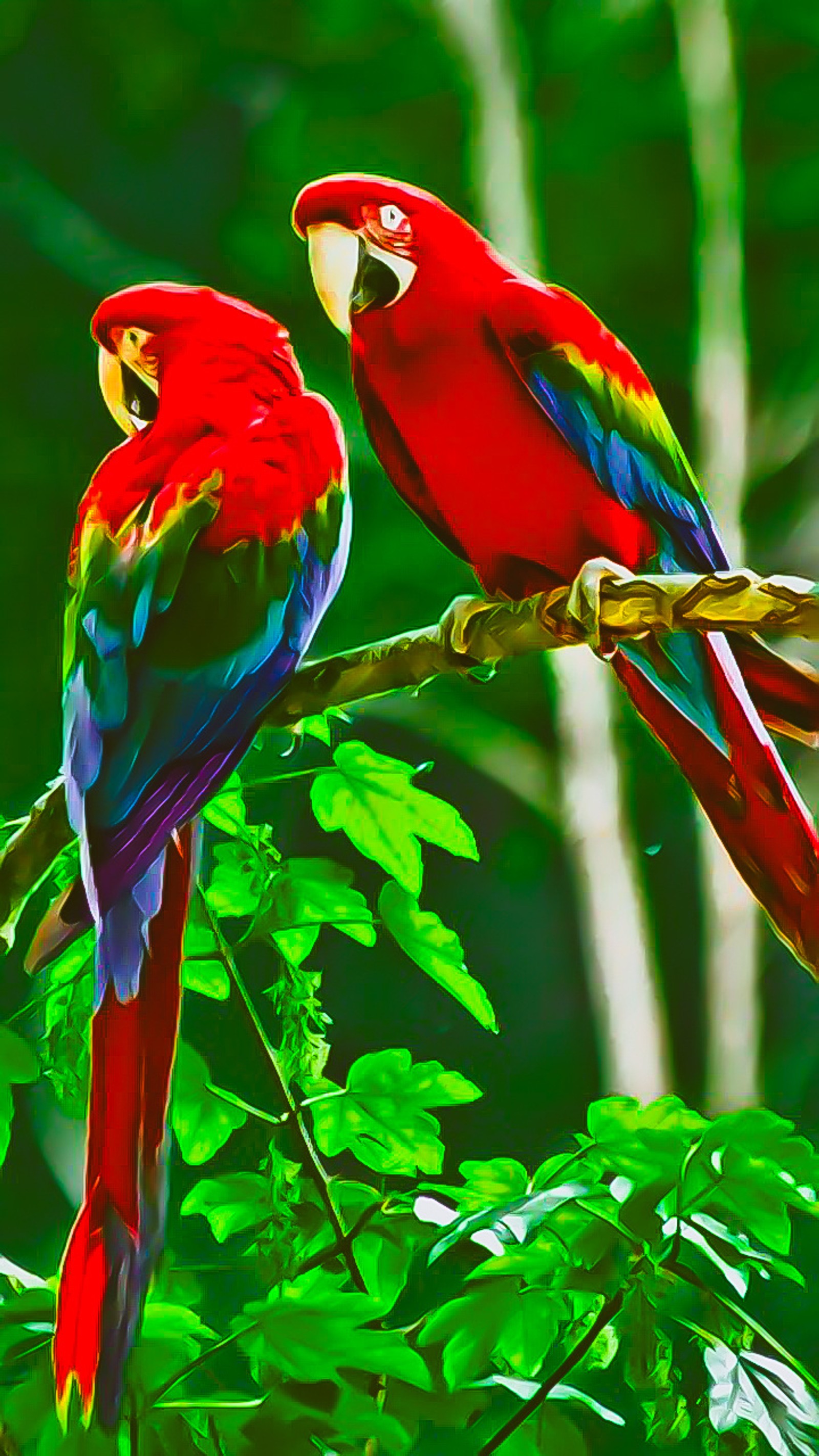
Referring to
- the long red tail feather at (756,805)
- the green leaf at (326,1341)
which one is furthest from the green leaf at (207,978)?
the long red tail feather at (756,805)

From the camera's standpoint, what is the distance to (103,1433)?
779 mm

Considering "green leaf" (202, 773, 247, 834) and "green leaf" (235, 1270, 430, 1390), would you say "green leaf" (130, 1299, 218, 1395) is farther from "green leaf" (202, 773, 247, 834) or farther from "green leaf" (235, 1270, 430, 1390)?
"green leaf" (202, 773, 247, 834)

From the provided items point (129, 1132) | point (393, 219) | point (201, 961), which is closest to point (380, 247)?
point (393, 219)

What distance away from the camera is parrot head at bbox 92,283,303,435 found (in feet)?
3.28

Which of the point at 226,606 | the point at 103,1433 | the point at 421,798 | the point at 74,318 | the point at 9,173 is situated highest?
the point at 9,173

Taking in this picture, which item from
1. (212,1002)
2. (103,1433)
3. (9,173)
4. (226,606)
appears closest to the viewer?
(103,1433)

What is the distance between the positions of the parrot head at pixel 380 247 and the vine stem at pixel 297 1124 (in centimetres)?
42

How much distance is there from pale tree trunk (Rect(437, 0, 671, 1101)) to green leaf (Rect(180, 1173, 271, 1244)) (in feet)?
0.93

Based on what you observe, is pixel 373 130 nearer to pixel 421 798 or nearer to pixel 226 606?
pixel 226 606

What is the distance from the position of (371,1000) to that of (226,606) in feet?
1.09

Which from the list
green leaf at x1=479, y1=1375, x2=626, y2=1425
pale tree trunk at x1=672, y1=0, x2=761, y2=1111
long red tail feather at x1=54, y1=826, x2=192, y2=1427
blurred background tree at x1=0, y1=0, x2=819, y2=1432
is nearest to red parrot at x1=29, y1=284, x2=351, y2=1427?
long red tail feather at x1=54, y1=826, x2=192, y2=1427

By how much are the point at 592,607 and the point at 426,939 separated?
255mm

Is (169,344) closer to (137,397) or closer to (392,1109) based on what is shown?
(137,397)

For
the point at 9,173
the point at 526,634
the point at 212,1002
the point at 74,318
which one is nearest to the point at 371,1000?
the point at 212,1002
